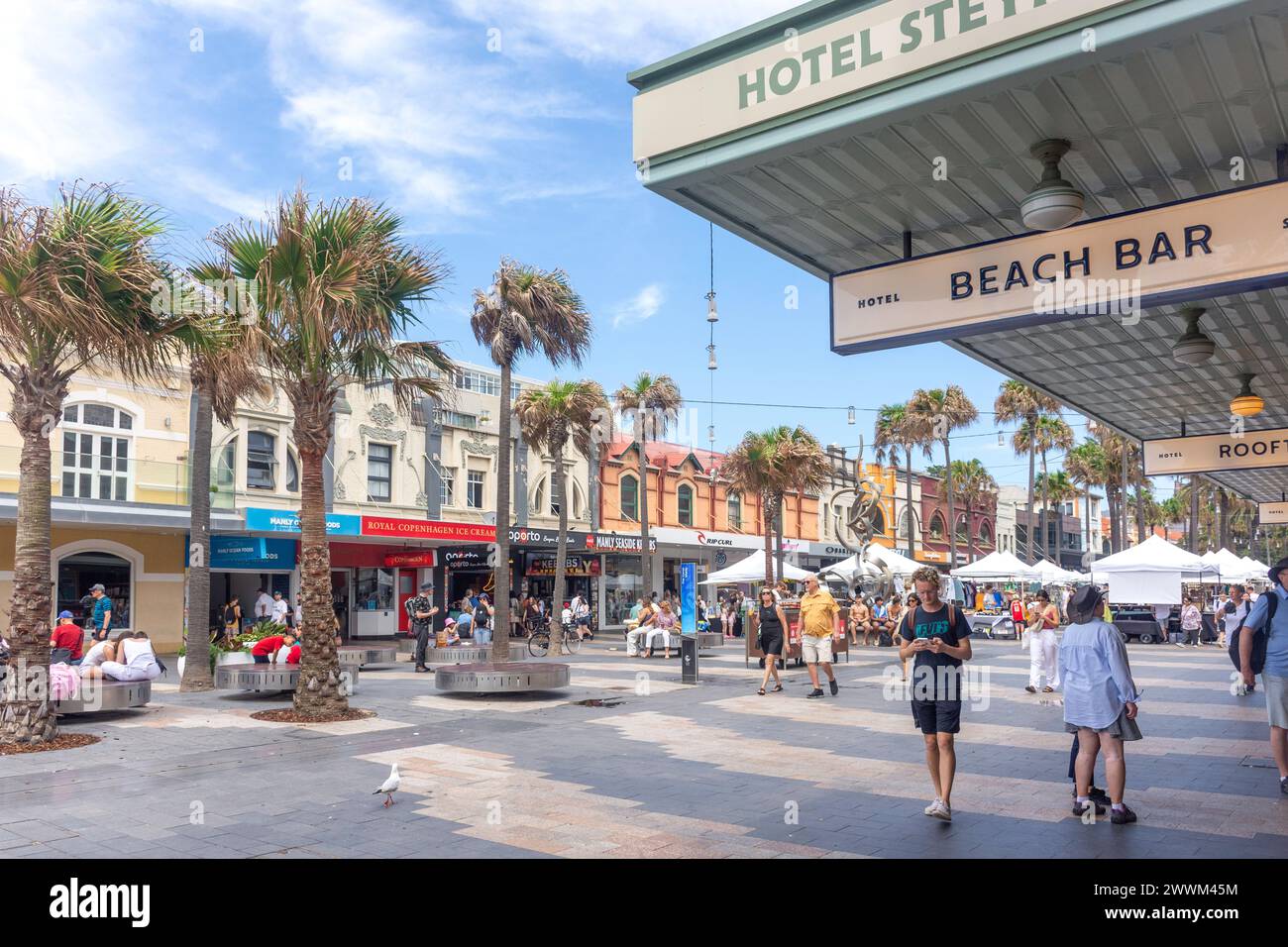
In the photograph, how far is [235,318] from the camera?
12.3 metres

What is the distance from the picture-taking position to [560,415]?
87.2 ft

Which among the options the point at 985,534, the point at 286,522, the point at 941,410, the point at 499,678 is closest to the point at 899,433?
the point at 941,410

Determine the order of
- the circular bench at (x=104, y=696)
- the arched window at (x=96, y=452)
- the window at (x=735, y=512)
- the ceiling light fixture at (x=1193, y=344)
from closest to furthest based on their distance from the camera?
the ceiling light fixture at (x=1193, y=344)
the circular bench at (x=104, y=696)
the arched window at (x=96, y=452)
the window at (x=735, y=512)

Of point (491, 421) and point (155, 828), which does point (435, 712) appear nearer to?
point (155, 828)

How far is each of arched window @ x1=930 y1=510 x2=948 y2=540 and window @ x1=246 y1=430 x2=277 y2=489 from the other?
42.9 metres

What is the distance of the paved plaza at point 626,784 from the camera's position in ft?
22.0

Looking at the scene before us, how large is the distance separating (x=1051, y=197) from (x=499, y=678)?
11079 mm

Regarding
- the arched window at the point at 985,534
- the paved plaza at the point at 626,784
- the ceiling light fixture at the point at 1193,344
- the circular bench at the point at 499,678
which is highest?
the ceiling light fixture at the point at 1193,344

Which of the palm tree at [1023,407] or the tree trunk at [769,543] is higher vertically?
the palm tree at [1023,407]

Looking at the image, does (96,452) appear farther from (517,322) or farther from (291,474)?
(517,322)

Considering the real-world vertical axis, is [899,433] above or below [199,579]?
above

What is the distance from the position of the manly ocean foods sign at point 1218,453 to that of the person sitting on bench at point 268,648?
13.3 meters

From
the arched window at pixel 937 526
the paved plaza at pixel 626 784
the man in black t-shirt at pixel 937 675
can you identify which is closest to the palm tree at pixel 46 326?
the paved plaza at pixel 626 784

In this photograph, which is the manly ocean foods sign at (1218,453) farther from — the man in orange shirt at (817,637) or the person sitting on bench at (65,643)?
the person sitting on bench at (65,643)
